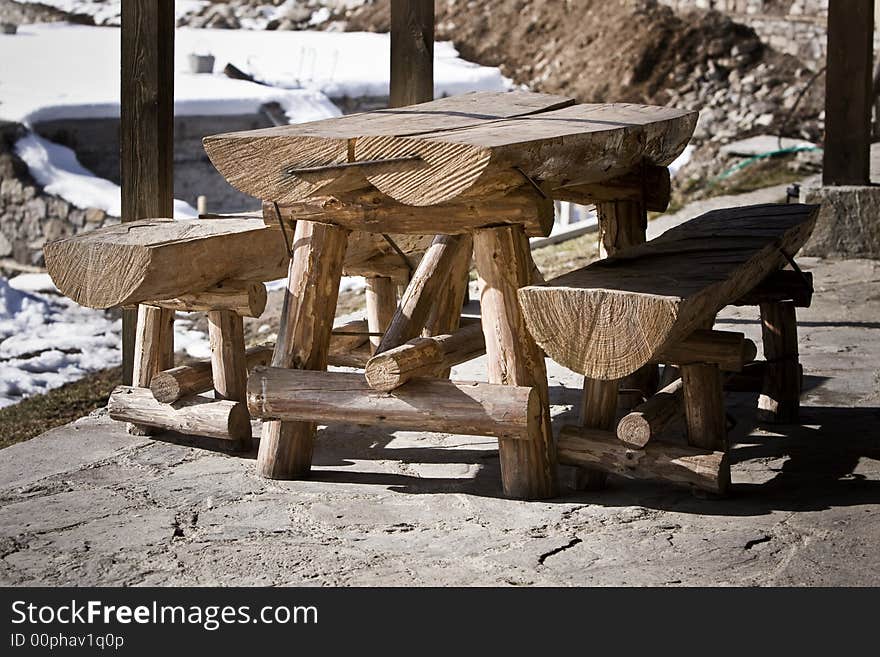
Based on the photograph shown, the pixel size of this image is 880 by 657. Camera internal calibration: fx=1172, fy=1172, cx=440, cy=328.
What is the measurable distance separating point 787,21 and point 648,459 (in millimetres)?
17339

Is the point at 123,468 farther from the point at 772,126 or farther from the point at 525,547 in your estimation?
the point at 772,126

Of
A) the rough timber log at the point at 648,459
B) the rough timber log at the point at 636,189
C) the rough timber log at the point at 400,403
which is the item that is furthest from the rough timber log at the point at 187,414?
the rough timber log at the point at 636,189

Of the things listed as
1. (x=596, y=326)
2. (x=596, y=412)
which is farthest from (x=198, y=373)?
(x=596, y=326)

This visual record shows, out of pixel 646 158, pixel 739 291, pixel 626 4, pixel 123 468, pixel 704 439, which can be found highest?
pixel 626 4

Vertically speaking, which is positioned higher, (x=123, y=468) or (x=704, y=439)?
(x=704, y=439)

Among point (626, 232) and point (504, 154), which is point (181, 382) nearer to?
point (504, 154)

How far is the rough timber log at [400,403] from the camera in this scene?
3.73 metres

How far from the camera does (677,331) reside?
322 centimetres

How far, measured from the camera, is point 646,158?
4.77 meters

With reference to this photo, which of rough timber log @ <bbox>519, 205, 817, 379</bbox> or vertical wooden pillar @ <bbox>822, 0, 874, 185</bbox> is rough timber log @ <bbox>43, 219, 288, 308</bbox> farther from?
vertical wooden pillar @ <bbox>822, 0, 874, 185</bbox>

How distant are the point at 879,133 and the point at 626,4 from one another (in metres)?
10.8

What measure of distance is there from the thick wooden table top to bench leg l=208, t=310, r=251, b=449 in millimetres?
793
